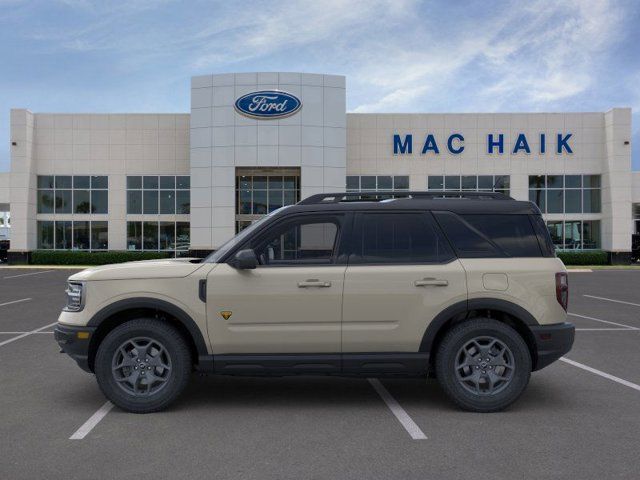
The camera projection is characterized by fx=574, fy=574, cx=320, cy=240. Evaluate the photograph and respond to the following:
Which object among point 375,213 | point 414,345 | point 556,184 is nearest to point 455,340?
point 414,345

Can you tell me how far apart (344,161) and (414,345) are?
26.8 meters

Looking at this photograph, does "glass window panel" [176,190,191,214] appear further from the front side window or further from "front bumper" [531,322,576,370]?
"front bumper" [531,322,576,370]

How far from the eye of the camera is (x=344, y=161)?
3147 cm

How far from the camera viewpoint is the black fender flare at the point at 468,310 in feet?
17.2

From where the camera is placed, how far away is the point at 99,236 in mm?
34062

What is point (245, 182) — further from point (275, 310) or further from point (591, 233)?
point (275, 310)

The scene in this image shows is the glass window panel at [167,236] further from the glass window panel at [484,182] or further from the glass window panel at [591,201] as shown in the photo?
the glass window panel at [591,201]

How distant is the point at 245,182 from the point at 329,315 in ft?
91.5

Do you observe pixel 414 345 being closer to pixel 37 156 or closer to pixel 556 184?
pixel 556 184

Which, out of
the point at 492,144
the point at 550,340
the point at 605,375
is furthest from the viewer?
the point at 492,144

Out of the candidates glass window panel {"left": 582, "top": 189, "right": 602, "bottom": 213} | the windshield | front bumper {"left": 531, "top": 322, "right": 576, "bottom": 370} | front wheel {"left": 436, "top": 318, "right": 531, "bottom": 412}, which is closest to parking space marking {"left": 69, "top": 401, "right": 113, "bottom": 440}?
the windshield

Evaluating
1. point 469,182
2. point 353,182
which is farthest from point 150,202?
point 469,182

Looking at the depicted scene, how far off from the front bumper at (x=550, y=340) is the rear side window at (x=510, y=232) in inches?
27.3

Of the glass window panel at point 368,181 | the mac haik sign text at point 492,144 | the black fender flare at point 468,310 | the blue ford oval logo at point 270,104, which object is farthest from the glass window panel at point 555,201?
the black fender flare at point 468,310
